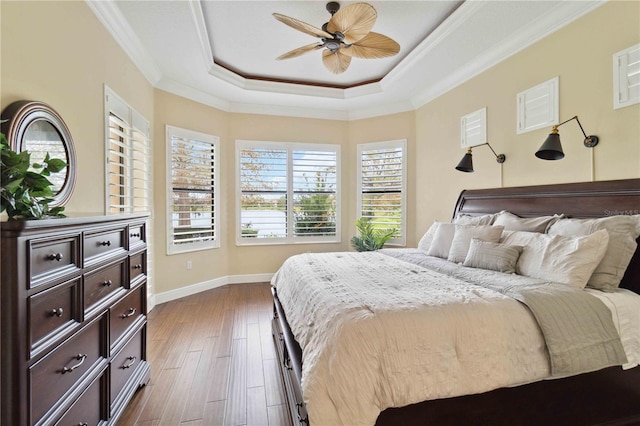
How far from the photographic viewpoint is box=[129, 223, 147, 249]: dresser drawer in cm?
203

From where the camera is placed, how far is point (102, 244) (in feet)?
5.35

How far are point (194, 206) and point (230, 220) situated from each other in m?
0.70

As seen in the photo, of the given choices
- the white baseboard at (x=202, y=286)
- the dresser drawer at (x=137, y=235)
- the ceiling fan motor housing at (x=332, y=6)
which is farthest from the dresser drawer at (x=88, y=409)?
the ceiling fan motor housing at (x=332, y=6)

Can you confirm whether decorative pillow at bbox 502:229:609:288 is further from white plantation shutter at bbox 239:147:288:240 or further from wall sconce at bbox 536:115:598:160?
white plantation shutter at bbox 239:147:288:240

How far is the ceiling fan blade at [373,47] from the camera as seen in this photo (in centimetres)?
280

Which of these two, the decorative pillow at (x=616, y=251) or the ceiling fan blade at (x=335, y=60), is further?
the ceiling fan blade at (x=335, y=60)


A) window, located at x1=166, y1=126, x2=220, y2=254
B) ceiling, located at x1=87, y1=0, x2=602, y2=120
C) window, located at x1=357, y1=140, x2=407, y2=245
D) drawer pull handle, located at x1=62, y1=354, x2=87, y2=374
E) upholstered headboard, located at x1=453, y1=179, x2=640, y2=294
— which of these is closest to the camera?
drawer pull handle, located at x1=62, y1=354, x2=87, y2=374

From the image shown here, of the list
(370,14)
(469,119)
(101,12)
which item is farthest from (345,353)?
(469,119)

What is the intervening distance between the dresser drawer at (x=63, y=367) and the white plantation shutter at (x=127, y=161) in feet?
3.74

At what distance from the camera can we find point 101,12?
2.54 meters

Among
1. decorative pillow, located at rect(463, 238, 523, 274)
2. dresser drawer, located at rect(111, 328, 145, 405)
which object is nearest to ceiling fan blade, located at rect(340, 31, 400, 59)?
decorative pillow, located at rect(463, 238, 523, 274)

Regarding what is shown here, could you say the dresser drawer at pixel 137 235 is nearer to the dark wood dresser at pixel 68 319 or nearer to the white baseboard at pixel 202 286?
the dark wood dresser at pixel 68 319

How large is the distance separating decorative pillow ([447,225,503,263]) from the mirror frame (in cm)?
292

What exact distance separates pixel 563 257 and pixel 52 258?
9.19 feet
